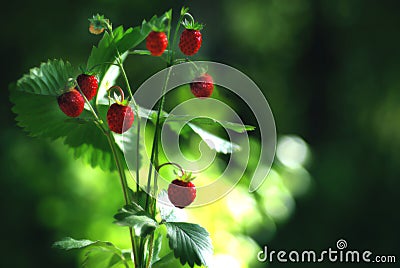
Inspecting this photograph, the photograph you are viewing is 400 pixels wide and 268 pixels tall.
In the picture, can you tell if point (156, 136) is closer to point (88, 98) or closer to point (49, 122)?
point (88, 98)

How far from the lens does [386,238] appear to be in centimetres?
233

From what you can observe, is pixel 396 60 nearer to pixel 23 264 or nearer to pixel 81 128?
pixel 23 264

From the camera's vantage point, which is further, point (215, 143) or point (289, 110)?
point (289, 110)

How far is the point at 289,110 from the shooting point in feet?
8.80

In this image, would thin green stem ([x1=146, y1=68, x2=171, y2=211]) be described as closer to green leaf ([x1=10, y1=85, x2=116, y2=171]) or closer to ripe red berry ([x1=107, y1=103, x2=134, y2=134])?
ripe red berry ([x1=107, y1=103, x2=134, y2=134])

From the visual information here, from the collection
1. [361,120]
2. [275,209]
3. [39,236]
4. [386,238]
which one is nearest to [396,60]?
[361,120]

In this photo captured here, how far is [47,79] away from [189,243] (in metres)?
0.22

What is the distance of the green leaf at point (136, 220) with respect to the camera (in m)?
0.47

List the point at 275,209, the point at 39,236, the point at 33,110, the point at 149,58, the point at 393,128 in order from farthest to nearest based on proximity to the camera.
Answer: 1. the point at 393,128
2. the point at 149,58
3. the point at 39,236
4. the point at 275,209
5. the point at 33,110

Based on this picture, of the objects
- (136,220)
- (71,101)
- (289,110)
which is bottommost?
(136,220)

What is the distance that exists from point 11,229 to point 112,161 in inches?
54.8

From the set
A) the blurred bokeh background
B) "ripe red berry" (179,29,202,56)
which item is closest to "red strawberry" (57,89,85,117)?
"ripe red berry" (179,29,202,56)

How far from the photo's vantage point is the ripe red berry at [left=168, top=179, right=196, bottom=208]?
0.54 meters

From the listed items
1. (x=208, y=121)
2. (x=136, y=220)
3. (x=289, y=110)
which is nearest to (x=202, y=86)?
(x=208, y=121)
